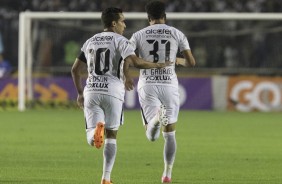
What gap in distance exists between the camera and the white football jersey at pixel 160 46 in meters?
10.8

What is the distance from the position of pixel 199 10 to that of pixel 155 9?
2070 cm

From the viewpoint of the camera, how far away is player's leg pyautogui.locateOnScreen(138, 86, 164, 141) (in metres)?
10.8

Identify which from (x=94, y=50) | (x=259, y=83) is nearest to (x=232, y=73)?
(x=259, y=83)

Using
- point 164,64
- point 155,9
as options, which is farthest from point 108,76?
point 155,9

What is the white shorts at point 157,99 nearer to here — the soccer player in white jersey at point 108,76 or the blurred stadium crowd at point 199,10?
the soccer player in white jersey at point 108,76

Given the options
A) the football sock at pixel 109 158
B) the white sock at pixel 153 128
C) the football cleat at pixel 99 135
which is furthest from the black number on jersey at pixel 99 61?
the white sock at pixel 153 128

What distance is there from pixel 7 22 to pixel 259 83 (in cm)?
871

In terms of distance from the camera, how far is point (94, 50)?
32.0ft

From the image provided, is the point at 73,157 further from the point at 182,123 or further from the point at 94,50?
the point at 182,123

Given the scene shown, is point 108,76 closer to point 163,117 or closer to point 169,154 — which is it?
point 163,117

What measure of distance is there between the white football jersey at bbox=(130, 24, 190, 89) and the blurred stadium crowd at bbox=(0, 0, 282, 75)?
53.8ft

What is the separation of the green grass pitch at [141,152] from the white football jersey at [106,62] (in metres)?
1.27

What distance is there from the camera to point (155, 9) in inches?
422

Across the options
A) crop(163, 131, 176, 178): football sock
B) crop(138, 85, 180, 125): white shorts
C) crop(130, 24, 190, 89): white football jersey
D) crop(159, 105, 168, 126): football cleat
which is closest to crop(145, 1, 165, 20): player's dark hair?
crop(130, 24, 190, 89): white football jersey
